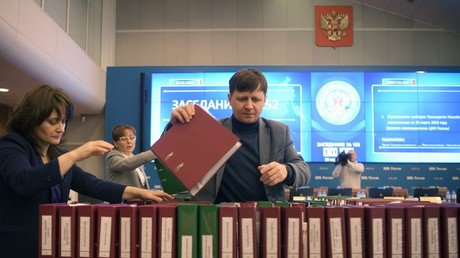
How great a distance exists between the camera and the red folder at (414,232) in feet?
4.34

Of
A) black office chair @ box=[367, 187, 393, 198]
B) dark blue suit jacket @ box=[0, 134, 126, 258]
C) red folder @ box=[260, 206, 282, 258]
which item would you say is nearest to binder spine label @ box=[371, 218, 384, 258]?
red folder @ box=[260, 206, 282, 258]

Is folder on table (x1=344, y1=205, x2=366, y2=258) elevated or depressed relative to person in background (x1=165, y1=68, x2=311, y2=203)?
depressed

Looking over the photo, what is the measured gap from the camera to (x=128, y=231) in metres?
1.32

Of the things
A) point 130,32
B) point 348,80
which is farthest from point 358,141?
point 130,32

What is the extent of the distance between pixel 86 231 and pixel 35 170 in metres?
0.30


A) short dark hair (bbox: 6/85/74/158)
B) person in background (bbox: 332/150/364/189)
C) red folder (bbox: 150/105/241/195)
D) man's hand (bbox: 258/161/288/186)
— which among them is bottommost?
person in background (bbox: 332/150/364/189)

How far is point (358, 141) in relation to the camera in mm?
9297

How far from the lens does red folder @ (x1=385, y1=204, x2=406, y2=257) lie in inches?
51.9

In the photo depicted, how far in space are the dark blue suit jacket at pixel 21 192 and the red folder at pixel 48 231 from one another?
14 centimetres

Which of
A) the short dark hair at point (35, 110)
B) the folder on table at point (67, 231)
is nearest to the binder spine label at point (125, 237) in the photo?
the folder on table at point (67, 231)

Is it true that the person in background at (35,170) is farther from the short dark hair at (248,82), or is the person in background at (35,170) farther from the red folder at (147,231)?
the short dark hair at (248,82)

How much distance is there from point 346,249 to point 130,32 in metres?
9.92

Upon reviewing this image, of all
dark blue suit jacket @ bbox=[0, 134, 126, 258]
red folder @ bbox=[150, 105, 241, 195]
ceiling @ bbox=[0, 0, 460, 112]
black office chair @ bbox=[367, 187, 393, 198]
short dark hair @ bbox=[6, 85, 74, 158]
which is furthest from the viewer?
Answer: ceiling @ bbox=[0, 0, 460, 112]

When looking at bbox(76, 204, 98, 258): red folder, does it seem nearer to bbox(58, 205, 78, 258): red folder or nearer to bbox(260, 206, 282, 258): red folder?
bbox(58, 205, 78, 258): red folder
